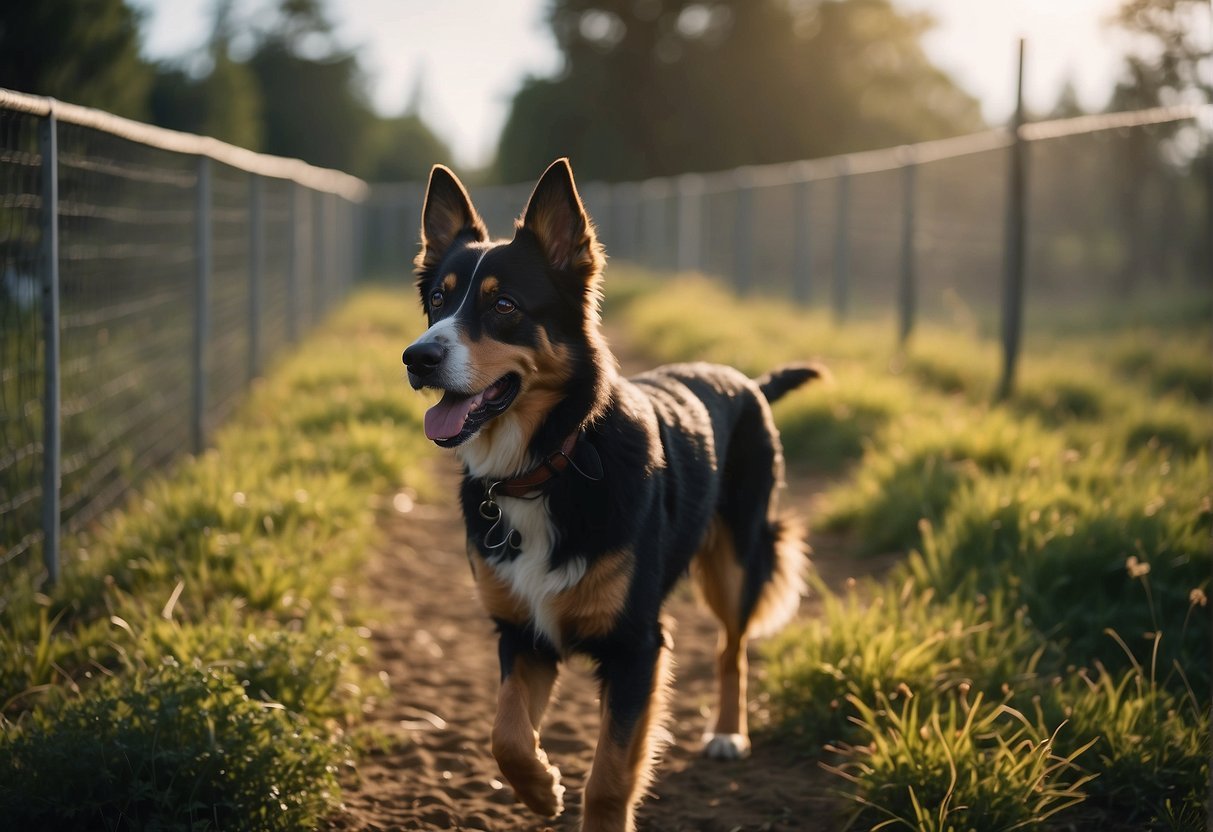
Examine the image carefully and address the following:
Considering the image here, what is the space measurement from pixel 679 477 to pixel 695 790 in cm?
104

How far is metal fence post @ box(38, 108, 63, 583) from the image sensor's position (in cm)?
430

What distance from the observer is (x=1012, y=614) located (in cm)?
447

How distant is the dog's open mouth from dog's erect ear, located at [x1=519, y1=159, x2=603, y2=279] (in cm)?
45

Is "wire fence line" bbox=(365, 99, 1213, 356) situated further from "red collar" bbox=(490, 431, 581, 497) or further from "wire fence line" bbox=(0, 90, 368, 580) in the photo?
"wire fence line" bbox=(0, 90, 368, 580)

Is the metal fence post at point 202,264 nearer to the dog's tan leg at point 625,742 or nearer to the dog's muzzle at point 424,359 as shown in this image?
the dog's muzzle at point 424,359

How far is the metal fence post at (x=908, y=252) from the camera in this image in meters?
10.8

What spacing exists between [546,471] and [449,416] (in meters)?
0.32

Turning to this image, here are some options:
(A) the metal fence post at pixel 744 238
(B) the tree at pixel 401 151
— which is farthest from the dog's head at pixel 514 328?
(B) the tree at pixel 401 151

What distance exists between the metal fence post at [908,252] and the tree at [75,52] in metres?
8.45

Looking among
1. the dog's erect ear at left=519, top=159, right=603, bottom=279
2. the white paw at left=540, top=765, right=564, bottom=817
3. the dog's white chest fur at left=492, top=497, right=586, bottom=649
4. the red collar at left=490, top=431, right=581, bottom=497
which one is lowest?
the white paw at left=540, top=765, right=564, bottom=817

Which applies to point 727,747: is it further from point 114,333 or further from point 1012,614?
point 114,333

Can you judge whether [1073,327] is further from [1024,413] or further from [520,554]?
[520,554]

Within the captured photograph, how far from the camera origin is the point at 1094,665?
4.19 metres

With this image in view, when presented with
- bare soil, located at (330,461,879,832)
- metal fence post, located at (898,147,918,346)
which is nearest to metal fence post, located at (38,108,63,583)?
bare soil, located at (330,461,879,832)
